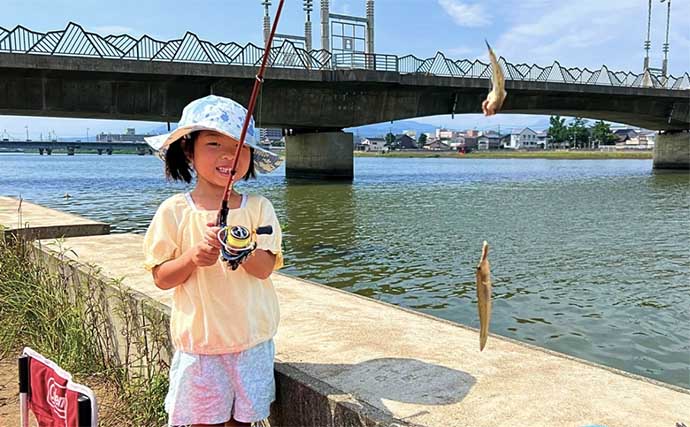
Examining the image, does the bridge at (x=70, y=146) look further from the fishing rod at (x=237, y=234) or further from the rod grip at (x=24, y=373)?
the fishing rod at (x=237, y=234)

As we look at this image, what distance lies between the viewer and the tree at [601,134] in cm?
11144

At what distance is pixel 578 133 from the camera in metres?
111

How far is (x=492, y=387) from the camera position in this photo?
260cm

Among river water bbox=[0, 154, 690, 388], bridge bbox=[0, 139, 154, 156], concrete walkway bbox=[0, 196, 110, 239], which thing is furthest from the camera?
bridge bbox=[0, 139, 154, 156]

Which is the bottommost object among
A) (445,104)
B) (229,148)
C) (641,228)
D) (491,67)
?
(641,228)

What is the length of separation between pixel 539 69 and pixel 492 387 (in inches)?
1111

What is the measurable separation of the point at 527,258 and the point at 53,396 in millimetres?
9027

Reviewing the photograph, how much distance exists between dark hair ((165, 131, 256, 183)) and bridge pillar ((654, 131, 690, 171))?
47.8 m

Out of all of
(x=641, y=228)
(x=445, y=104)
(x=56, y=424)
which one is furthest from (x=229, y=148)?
(x=445, y=104)

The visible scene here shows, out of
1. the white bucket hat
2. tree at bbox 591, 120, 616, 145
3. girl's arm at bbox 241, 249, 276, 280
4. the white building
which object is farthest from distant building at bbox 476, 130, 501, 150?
girl's arm at bbox 241, 249, 276, 280

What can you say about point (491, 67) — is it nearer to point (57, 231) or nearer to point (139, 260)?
point (139, 260)

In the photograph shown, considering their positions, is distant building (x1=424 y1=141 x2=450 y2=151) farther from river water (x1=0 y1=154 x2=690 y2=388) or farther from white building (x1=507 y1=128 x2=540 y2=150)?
river water (x1=0 y1=154 x2=690 y2=388)

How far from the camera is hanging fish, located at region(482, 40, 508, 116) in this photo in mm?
1790

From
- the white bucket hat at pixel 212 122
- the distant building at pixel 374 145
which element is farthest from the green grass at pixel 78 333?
the distant building at pixel 374 145
